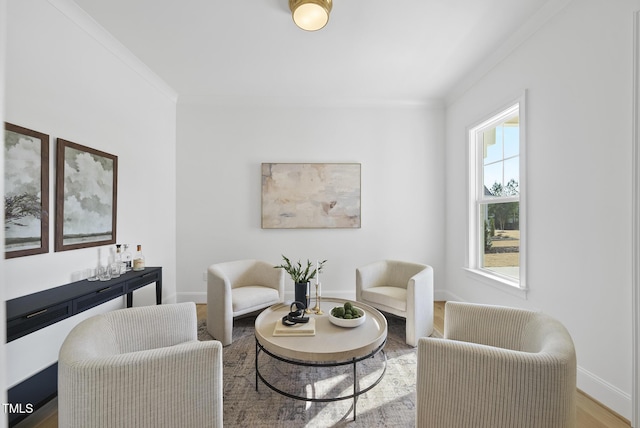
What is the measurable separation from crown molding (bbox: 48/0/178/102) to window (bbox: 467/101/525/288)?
3864mm

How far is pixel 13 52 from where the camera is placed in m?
1.83

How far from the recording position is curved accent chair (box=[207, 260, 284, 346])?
8.79ft

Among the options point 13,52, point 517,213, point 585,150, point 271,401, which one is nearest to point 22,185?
point 13,52

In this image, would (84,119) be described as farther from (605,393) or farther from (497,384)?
(605,393)

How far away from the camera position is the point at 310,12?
2.11 m

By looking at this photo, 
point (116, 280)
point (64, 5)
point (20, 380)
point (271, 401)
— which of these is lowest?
point (271, 401)

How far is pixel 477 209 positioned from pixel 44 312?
4.10 m

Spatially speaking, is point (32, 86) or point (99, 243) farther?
point (99, 243)

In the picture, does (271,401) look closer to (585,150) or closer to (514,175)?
(585,150)

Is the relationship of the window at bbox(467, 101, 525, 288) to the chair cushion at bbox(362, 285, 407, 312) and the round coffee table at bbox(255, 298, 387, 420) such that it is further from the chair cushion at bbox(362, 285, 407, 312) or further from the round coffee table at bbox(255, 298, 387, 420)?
the round coffee table at bbox(255, 298, 387, 420)

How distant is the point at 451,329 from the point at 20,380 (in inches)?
116

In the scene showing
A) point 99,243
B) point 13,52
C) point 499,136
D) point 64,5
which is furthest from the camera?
point 499,136

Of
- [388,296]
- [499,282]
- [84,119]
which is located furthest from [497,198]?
[84,119]

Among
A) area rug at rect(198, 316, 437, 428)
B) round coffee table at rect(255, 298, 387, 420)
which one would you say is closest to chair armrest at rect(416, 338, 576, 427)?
round coffee table at rect(255, 298, 387, 420)
